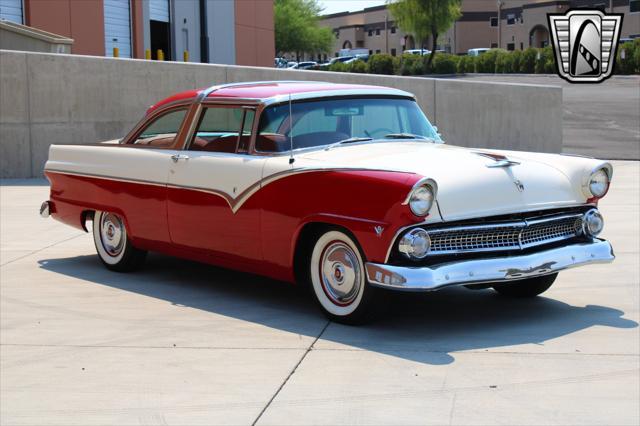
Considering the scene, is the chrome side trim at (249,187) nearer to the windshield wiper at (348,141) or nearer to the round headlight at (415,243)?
the windshield wiper at (348,141)

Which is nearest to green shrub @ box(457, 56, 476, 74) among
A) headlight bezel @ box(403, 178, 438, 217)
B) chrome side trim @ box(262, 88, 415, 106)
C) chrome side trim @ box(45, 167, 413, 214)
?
chrome side trim @ box(262, 88, 415, 106)

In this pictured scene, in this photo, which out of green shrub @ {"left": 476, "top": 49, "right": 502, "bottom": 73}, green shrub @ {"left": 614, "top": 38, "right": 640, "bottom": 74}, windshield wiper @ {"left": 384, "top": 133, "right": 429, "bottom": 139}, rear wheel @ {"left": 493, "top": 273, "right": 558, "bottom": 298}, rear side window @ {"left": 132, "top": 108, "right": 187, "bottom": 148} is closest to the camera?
rear wheel @ {"left": 493, "top": 273, "right": 558, "bottom": 298}

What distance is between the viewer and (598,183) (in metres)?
6.92

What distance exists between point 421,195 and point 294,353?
1173 mm

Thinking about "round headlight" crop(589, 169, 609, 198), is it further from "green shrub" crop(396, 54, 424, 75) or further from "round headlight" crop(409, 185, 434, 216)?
"green shrub" crop(396, 54, 424, 75)

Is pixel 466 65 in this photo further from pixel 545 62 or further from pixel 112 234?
pixel 112 234

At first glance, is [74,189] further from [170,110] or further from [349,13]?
[349,13]

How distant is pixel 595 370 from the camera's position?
559cm

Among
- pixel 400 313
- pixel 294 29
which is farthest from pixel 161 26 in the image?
pixel 294 29

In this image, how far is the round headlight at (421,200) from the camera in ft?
19.6

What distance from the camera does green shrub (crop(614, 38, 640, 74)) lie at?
2330 inches

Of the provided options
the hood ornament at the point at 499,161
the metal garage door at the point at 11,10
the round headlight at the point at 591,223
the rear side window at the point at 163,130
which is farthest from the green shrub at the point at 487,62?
the hood ornament at the point at 499,161

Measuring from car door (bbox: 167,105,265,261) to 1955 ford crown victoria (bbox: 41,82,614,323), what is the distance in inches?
0.4

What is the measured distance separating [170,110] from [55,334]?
2.29m
